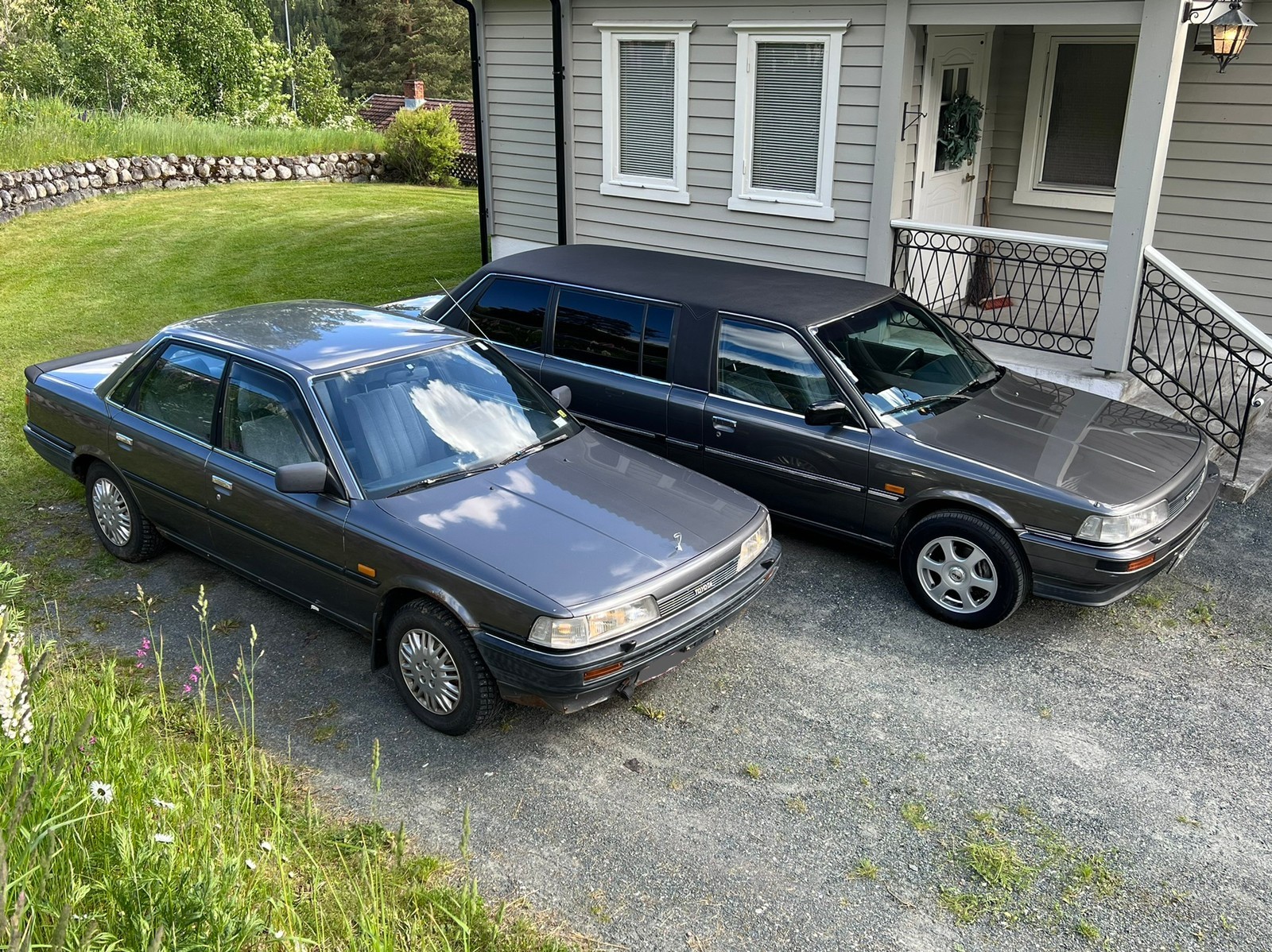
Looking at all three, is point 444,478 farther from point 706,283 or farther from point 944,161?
point 944,161

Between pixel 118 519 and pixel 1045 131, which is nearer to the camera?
pixel 118 519

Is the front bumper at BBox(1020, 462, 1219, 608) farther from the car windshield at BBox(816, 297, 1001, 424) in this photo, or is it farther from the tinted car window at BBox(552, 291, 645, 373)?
the tinted car window at BBox(552, 291, 645, 373)

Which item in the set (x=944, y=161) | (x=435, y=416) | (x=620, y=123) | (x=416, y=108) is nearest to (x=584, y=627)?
(x=435, y=416)

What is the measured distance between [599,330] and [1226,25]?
5.35m

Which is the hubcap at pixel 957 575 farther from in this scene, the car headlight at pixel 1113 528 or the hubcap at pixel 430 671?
the hubcap at pixel 430 671

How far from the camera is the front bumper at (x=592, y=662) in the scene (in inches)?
177

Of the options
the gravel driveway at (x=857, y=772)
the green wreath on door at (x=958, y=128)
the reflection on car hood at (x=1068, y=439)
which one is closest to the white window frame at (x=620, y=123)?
the green wreath on door at (x=958, y=128)

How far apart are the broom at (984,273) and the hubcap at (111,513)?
308 inches

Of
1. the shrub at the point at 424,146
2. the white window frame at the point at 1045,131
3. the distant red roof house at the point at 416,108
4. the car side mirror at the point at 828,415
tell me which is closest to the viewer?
the car side mirror at the point at 828,415

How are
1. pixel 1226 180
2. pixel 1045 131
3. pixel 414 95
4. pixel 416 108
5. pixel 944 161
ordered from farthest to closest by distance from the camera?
pixel 414 95 → pixel 416 108 → pixel 1045 131 → pixel 944 161 → pixel 1226 180

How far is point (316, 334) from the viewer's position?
5957 mm

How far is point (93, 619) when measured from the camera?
6.01 m

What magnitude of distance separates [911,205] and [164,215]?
41.4 feet

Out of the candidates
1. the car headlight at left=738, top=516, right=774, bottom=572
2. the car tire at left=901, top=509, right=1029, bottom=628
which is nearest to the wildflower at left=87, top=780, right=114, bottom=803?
the car headlight at left=738, top=516, right=774, bottom=572
